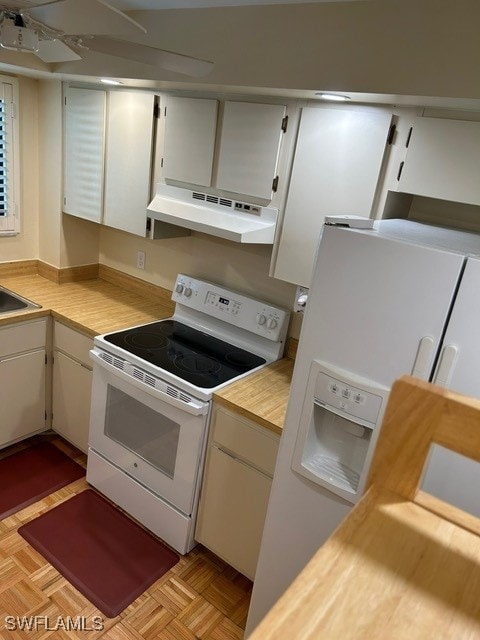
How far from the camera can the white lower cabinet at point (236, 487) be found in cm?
197

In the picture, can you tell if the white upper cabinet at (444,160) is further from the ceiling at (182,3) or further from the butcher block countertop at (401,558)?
the butcher block countertop at (401,558)

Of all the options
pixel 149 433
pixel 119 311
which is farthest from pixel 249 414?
pixel 119 311

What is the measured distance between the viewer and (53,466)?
2.83 metres

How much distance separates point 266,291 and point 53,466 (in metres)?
1.66

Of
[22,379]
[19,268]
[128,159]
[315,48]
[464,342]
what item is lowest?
[22,379]

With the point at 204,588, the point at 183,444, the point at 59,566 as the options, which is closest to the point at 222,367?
the point at 183,444

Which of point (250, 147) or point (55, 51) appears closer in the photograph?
point (55, 51)

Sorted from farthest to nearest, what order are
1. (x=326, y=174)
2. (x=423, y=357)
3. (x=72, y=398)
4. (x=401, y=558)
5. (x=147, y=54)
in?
(x=72, y=398), (x=326, y=174), (x=423, y=357), (x=147, y=54), (x=401, y=558)

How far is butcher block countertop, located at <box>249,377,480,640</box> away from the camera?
40 centimetres

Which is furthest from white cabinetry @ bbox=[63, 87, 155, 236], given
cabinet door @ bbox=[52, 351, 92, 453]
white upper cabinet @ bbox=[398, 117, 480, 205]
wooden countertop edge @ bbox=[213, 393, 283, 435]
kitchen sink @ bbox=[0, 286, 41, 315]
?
white upper cabinet @ bbox=[398, 117, 480, 205]

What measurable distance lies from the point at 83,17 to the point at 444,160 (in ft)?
4.08

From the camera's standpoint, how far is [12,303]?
2838 millimetres

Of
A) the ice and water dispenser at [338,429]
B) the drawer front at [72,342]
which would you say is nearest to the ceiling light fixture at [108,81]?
the drawer front at [72,342]

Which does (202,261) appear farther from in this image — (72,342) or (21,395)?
(21,395)
